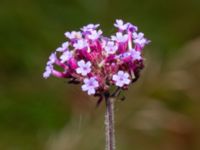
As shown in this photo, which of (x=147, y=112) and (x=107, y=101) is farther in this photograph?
(x=147, y=112)

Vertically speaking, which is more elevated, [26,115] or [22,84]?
[22,84]

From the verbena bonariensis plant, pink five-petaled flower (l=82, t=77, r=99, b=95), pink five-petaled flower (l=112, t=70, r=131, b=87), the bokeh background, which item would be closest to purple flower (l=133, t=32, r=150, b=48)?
the verbena bonariensis plant

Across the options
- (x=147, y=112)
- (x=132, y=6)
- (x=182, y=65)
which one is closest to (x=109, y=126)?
(x=147, y=112)

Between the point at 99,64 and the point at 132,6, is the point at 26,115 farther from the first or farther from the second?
the point at 99,64

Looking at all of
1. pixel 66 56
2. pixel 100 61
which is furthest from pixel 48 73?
pixel 100 61

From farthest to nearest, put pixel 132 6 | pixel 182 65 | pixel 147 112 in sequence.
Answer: pixel 132 6 → pixel 182 65 → pixel 147 112

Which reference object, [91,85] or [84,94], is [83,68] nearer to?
[91,85]
